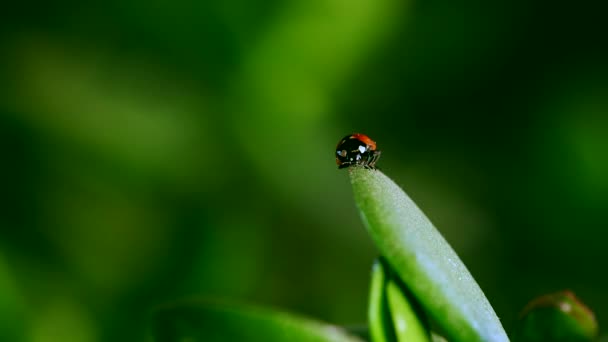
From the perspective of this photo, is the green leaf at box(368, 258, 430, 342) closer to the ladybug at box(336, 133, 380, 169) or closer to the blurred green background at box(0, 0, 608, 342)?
the ladybug at box(336, 133, 380, 169)

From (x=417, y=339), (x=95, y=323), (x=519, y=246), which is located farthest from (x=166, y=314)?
(x=519, y=246)

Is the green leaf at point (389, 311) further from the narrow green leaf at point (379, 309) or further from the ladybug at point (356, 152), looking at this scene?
the ladybug at point (356, 152)

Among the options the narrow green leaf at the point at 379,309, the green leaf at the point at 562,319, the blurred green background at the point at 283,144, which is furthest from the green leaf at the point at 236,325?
the blurred green background at the point at 283,144

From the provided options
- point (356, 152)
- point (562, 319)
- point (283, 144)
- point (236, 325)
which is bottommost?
point (236, 325)

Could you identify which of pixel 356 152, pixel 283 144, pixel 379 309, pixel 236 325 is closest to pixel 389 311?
pixel 379 309

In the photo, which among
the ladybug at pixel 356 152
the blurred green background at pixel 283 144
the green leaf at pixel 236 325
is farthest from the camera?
the blurred green background at pixel 283 144

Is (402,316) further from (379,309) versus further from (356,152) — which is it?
(356,152)
